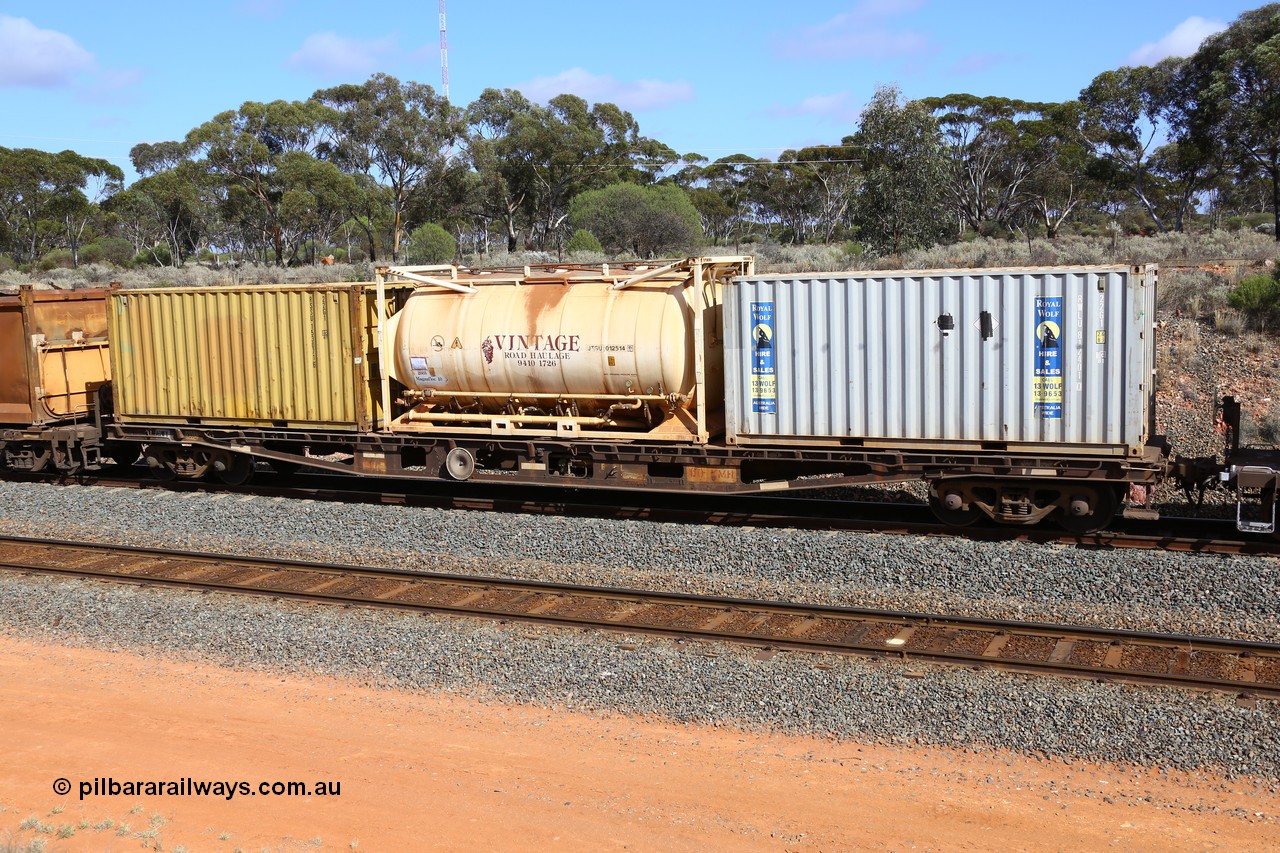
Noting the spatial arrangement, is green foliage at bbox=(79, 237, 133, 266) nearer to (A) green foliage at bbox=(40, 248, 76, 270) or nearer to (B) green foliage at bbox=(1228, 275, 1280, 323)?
(A) green foliage at bbox=(40, 248, 76, 270)

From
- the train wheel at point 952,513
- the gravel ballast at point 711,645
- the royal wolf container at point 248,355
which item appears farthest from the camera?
the royal wolf container at point 248,355

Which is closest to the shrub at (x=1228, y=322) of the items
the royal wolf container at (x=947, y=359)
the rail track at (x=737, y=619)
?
the royal wolf container at (x=947, y=359)

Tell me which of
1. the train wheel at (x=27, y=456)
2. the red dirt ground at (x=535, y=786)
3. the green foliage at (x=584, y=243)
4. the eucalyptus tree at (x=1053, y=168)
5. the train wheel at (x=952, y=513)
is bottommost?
the red dirt ground at (x=535, y=786)

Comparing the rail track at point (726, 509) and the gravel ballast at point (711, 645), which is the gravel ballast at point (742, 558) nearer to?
the gravel ballast at point (711, 645)

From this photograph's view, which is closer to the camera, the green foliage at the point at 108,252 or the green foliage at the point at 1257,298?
the green foliage at the point at 1257,298

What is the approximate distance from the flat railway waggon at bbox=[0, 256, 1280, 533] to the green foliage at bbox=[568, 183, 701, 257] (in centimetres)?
2820

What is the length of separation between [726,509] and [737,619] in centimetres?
475

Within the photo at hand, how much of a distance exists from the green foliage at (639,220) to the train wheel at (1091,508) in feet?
109

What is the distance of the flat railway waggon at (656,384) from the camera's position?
506 inches

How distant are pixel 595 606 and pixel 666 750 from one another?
333 centimetres

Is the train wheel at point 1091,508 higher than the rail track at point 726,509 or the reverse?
higher

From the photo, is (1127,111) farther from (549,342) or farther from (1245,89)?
(549,342)

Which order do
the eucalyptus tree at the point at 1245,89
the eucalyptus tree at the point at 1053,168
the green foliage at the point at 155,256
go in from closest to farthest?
1. the eucalyptus tree at the point at 1245,89
2. the eucalyptus tree at the point at 1053,168
3. the green foliage at the point at 155,256

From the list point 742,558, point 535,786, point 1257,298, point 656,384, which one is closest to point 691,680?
point 535,786
